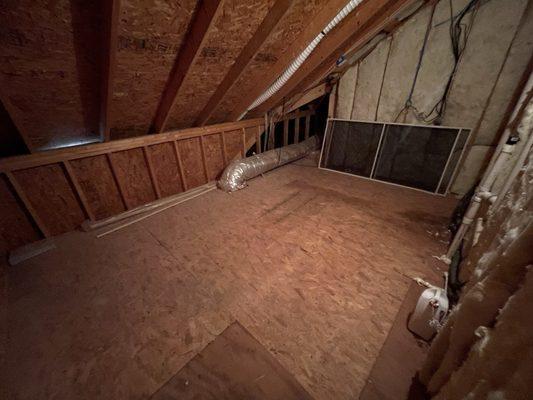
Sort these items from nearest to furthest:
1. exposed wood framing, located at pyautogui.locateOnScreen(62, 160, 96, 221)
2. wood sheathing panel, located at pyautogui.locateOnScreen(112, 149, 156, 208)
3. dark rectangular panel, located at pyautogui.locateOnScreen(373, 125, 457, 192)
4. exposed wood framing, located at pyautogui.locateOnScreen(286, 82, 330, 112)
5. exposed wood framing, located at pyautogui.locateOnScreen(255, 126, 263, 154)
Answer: exposed wood framing, located at pyautogui.locateOnScreen(62, 160, 96, 221), wood sheathing panel, located at pyautogui.locateOnScreen(112, 149, 156, 208), dark rectangular panel, located at pyautogui.locateOnScreen(373, 125, 457, 192), exposed wood framing, located at pyautogui.locateOnScreen(286, 82, 330, 112), exposed wood framing, located at pyautogui.locateOnScreen(255, 126, 263, 154)

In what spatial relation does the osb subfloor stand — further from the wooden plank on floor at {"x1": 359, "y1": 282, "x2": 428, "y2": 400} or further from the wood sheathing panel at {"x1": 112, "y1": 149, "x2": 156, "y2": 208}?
the wood sheathing panel at {"x1": 112, "y1": 149, "x2": 156, "y2": 208}

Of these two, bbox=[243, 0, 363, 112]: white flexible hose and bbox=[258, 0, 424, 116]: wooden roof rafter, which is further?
bbox=[258, 0, 424, 116]: wooden roof rafter

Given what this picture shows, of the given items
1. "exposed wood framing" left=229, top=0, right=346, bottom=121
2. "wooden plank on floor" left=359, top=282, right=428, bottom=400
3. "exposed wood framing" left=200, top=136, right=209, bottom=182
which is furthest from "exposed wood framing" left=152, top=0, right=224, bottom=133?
"wooden plank on floor" left=359, top=282, right=428, bottom=400

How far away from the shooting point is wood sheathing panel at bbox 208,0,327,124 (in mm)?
1812

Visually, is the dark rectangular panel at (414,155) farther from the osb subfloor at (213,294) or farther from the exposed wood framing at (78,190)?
the exposed wood framing at (78,190)

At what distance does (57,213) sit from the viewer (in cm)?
227

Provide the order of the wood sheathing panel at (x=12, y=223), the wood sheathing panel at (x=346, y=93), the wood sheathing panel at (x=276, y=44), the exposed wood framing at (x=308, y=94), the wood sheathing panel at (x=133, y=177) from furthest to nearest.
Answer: the exposed wood framing at (x=308, y=94) < the wood sheathing panel at (x=346, y=93) < the wood sheathing panel at (x=133, y=177) < the wood sheathing panel at (x=12, y=223) < the wood sheathing panel at (x=276, y=44)

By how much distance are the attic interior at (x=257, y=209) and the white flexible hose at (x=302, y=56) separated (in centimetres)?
2

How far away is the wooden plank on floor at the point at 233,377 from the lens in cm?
113

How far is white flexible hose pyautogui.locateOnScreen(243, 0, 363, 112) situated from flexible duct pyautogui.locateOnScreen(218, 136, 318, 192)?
0.81m

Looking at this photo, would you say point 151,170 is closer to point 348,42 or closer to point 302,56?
point 302,56

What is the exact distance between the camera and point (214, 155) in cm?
338

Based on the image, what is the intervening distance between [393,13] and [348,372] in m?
3.25

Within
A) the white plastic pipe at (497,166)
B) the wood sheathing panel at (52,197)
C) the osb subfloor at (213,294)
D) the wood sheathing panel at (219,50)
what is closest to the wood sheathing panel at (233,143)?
the wood sheathing panel at (219,50)
